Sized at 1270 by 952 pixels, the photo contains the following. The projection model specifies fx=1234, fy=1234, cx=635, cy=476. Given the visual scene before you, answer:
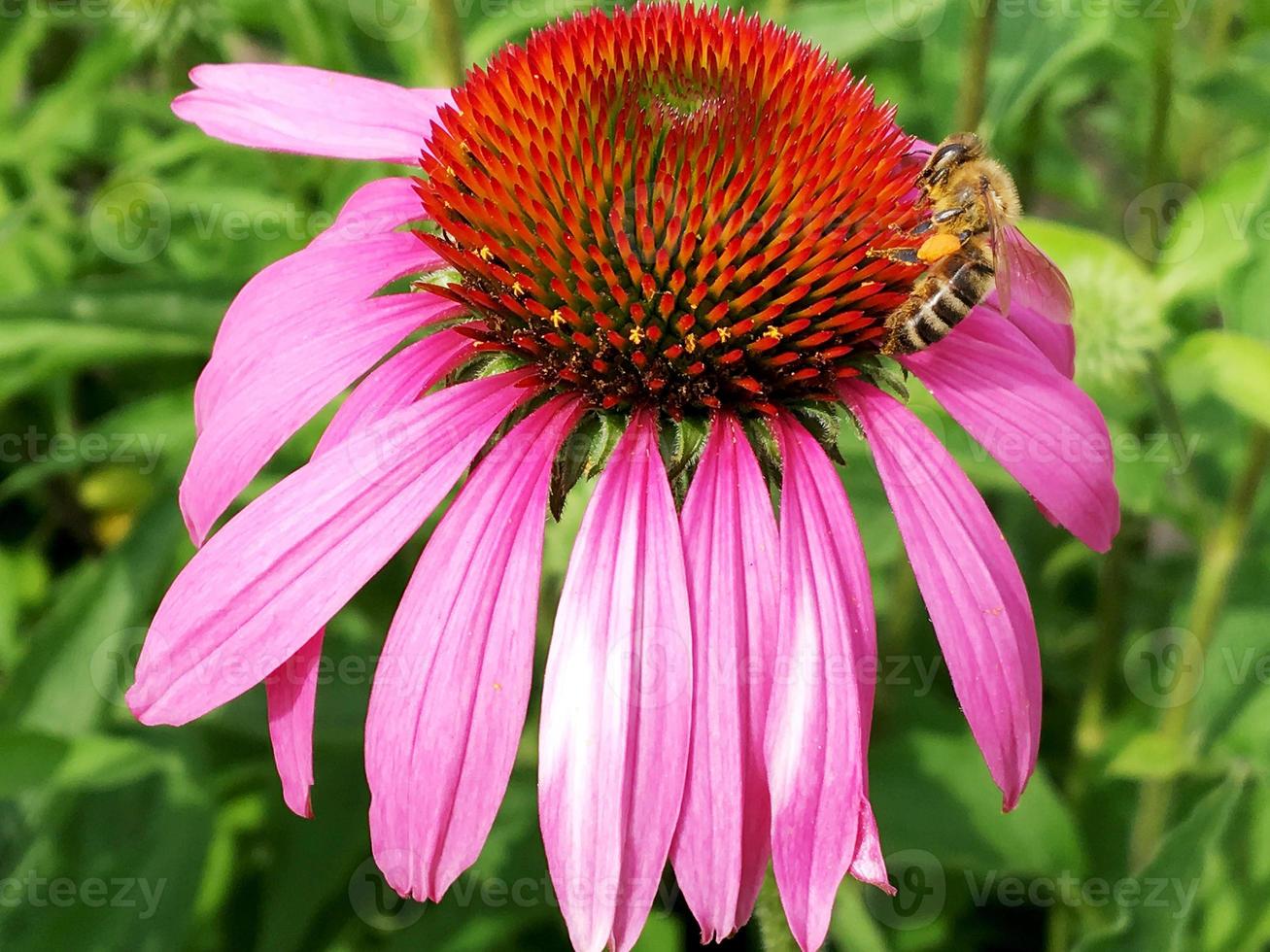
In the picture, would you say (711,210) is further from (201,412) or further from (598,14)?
(201,412)

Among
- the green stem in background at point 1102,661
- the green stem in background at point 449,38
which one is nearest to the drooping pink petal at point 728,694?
the green stem in background at point 449,38

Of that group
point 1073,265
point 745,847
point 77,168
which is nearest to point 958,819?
point 1073,265

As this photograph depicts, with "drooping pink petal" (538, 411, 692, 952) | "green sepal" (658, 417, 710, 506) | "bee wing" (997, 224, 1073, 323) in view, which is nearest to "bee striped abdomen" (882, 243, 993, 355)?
"bee wing" (997, 224, 1073, 323)

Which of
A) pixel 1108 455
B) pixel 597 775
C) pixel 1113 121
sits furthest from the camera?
pixel 1113 121

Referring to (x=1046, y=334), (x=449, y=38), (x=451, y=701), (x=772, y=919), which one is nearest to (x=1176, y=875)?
(x=772, y=919)

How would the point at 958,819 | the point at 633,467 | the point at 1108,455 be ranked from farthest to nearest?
the point at 958,819, the point at 1108,455, the point at 633,467

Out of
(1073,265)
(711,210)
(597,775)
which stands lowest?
(1073,265)

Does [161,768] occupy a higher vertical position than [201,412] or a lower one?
lower

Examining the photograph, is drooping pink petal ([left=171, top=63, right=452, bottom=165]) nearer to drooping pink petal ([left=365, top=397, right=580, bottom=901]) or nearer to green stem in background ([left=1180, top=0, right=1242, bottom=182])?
drooping pink petal ([left=365, top=397, right=580, bottom=901])
